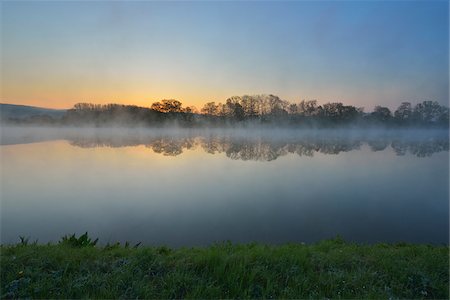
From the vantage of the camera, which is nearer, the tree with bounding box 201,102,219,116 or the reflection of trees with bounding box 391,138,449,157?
the reflection of trees with bounding box 391,138,449,157

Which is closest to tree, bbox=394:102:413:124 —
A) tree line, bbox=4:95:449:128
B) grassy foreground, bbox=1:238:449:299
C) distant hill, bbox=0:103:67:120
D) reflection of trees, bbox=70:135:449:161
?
tree line, bbox=4:95:449:128

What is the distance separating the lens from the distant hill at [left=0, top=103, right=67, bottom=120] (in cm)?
13950

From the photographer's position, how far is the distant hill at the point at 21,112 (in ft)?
458

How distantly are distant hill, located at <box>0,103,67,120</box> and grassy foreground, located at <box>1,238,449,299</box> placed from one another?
15818 cm

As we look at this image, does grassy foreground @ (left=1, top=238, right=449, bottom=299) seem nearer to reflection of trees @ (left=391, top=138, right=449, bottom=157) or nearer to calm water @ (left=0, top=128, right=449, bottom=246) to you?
calm water @ (left=0, top=128, right=449, bottom=246)

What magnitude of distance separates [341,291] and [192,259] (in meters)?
2.37

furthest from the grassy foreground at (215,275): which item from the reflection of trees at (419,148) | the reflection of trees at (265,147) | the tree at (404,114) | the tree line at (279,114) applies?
the tree at (404,114)

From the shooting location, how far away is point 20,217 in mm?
9000

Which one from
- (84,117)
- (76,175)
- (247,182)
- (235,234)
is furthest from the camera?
(84,117)

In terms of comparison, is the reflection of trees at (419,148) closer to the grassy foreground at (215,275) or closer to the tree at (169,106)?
the grassy foreground at (215,275)

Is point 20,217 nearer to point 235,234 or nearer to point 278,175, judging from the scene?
point 235,234

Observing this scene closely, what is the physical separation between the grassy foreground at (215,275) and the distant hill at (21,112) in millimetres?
158185

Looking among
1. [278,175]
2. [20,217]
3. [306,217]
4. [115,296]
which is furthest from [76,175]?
[115,296]

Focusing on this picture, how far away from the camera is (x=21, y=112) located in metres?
150
